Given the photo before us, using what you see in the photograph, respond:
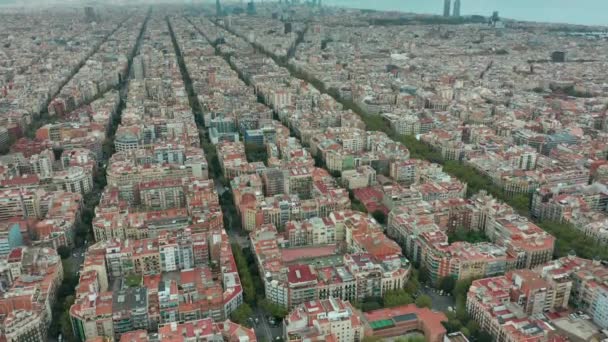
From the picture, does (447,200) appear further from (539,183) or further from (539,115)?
(539,115)

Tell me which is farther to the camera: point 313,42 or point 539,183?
point 313,42

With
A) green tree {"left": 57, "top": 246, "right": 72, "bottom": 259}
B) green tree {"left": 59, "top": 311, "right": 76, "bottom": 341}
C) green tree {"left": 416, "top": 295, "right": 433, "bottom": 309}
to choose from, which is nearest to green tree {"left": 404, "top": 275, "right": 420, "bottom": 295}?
green tree {"left": 416, "top": 295, "right": 433, "bottom": 309}

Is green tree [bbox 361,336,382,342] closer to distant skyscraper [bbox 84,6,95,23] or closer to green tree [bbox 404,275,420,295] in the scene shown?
green tree [bbox 404,275,420,295]

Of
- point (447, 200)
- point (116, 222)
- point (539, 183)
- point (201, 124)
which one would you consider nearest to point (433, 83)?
point (201, 124)

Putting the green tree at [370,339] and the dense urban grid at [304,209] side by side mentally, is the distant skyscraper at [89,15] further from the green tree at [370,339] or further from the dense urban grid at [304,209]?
the green tree at [370,339]

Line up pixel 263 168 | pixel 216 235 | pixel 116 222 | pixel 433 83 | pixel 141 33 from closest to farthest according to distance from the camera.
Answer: pixel 216 235, pixel 116 222, pixel 263 168, pixel 433 83, pixel 141 33

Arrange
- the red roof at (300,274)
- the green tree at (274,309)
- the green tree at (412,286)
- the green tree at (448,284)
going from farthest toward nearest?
1. the green tree at (448,284)
2. the green tree at (412,286)
3. the red roof at (300,274)
4. the green tree at (274,309)

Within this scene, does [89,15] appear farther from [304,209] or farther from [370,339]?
[370,339]

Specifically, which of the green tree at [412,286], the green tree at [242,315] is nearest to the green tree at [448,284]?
the green tree at [412,286]
